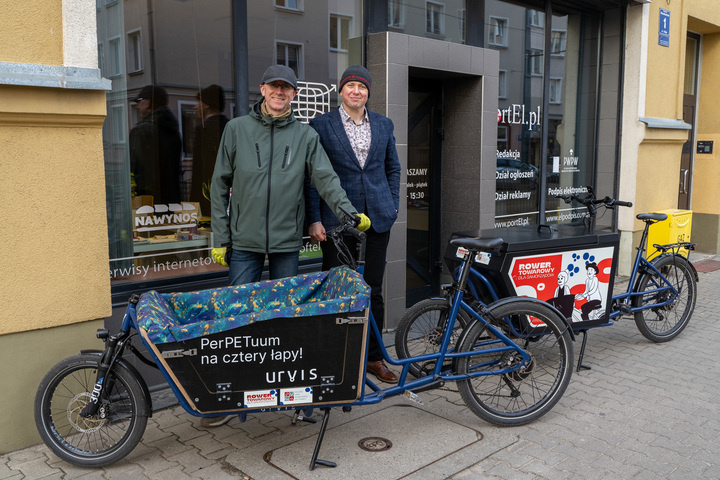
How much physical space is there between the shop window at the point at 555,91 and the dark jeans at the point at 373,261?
171 inches

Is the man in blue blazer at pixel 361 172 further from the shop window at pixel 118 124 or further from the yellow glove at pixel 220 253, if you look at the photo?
the shop window at pixel 118 124

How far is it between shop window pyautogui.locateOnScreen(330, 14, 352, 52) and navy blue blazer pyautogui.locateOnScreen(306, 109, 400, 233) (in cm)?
140

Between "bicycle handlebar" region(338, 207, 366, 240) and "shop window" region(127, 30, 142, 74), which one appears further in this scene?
"shop window" region(127, 30, 142, 74)

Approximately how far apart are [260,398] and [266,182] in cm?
132

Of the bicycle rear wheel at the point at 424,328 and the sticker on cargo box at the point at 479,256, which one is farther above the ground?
the sticker on cargo box at the point at 479,256

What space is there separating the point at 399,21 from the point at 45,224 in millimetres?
3798

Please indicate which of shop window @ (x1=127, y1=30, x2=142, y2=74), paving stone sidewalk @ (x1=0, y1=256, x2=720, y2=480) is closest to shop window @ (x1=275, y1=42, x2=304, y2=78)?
shop window @ (x1=127, y1=30, x2=142, y2=74)

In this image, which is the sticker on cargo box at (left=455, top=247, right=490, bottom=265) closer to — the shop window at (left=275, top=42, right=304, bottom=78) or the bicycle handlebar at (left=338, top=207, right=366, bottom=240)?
the bicycle handlebar at (left=338, top=207, right=366, bottom=240)

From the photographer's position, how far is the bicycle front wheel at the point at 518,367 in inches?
153

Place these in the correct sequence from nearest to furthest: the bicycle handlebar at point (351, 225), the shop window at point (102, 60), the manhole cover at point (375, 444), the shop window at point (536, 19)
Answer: the bicycle handlebar at point (351, 225)
the manhole cover at point (375, 444)
the shop window at point (102, 60)
the shop window at point (536, 19)

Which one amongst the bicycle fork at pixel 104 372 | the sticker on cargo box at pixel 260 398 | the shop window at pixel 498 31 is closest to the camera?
the sticker on cargo box at pixel 260 398

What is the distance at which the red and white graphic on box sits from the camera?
4.52 metres

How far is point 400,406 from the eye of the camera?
4.33 metres

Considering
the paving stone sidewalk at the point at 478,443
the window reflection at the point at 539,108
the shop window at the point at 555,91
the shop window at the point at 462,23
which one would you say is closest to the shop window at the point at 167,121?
the paving stone sidewalk at the point at 478,443
